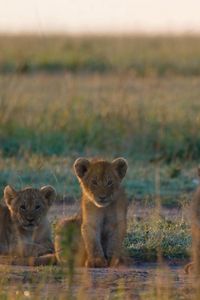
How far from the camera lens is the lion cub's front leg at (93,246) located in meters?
8.99

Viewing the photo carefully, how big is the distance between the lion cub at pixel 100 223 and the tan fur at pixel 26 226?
0.40m

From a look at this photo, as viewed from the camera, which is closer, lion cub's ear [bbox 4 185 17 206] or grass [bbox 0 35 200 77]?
lion cub's ear [bbox 4 185 17 206]

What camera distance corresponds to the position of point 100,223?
9.09 meters

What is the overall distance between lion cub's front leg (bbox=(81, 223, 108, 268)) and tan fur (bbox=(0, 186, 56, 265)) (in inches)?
19.3

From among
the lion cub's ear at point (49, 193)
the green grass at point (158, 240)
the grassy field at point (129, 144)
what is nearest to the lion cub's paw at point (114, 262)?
the green grass at point (158, 240)

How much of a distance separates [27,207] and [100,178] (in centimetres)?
67

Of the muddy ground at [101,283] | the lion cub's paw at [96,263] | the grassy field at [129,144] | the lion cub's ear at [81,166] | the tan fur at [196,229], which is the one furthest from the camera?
the grassy field at [129,144]

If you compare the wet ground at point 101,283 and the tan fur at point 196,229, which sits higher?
the tan fur at point 196,229

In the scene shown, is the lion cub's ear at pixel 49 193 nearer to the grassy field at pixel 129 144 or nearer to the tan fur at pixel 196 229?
the grassy field at pixel 129 144

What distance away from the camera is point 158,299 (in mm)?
7324

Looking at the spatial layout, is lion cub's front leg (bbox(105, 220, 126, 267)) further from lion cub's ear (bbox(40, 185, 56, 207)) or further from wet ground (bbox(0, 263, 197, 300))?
lion cub's ear (bbox(40, 185, 56, 207))

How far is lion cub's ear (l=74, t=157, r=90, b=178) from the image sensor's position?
927cm

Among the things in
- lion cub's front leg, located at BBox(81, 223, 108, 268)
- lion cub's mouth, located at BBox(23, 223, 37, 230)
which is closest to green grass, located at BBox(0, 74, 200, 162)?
lion cub's mouth, located at BBox(23, 223, 37, 230)

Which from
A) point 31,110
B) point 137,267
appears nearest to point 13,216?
point 137,267
